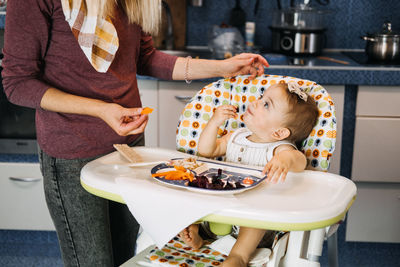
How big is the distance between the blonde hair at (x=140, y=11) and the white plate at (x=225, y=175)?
41 centimetres

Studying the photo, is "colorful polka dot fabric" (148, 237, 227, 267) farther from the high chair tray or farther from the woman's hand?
the woman's hand

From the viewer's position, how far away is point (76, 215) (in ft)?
4.53

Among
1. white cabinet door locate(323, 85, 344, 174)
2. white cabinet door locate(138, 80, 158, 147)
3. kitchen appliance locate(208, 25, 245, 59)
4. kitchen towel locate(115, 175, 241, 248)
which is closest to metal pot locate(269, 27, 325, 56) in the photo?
kitchen appliance locate(208, 25, 245, 59)

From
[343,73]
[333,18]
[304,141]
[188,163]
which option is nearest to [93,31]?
[188,163]

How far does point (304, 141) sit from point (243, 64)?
277mm

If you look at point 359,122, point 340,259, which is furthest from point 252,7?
point 340,259

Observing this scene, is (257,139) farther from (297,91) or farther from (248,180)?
(248,180)

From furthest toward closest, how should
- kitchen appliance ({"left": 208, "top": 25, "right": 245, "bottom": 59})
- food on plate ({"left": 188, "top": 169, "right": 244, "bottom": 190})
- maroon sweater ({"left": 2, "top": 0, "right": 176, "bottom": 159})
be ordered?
kitchen appliance ({"left": 208, "top": 25, "right": 245, "bottom": 59}) < maroon sweater ({"left": 2, "top": 0, "right": 176, "bottom": 159}) < food on plate ({"left": 188, "top": 169, "right": 244, "bottom": 190})

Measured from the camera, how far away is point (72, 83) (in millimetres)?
1325

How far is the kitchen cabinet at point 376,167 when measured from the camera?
7.57ft

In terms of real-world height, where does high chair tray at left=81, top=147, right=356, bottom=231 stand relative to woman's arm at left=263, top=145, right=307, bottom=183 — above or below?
below

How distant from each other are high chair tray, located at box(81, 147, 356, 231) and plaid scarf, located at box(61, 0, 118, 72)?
25 centimetres

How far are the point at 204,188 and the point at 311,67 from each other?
134cm

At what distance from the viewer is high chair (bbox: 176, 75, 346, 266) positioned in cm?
119
